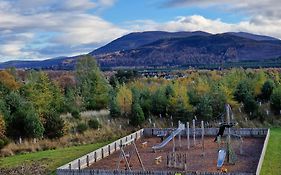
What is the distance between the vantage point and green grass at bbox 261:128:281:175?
64.2 feet

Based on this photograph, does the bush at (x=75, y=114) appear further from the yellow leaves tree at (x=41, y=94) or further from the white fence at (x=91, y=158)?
the white fence at (x=91, y=158)

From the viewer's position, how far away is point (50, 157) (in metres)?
25.8

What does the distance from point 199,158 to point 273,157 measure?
367cm

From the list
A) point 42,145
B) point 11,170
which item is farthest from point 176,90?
point 11,170

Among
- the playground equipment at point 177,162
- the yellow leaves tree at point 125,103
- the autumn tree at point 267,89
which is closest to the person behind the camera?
the playground equipment at point 177,162

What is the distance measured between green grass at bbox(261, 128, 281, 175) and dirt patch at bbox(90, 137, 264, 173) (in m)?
0.46

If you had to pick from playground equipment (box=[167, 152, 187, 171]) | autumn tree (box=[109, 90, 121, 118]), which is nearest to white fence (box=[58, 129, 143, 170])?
playground equipment (box=[167, 152, 187, 171])

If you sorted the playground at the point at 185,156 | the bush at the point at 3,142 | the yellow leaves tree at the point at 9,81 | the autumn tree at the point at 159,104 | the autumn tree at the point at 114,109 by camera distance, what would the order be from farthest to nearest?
the yellow leaves tree at the point at 9,81, the autumn tree at the point at 159,104, the autumn tree at the point at 114,109, the bush at the point at 3,142, the playground at the point at 185,156

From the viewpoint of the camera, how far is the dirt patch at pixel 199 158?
20844mm

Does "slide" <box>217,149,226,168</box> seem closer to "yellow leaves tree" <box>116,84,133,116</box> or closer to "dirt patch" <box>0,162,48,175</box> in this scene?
"dirt patch" <box>0,162,48,175</box>

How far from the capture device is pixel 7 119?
104ft

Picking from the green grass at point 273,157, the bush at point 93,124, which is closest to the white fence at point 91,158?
the bush at point 93,124

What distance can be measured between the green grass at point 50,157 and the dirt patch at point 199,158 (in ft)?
6.90

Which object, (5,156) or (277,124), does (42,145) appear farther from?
(277,124)
